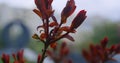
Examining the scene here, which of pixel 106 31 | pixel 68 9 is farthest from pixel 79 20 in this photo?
pixel 106 31

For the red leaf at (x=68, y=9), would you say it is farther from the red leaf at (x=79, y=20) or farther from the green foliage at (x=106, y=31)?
the green foliage at (x=106, y=31)

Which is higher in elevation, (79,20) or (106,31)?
(106,31)

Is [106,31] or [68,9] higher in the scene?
[106,31]

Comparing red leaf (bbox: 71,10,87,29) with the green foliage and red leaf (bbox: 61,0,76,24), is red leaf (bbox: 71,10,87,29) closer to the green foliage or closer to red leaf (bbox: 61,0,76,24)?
red leaf (bbox: 61,0,76,24)

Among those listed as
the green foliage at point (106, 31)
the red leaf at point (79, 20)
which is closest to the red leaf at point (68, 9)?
the red leaf at point (79, 20)

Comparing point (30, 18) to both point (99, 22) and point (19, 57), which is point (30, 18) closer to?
point (99, 22)

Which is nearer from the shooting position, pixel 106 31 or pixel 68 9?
pixel 68 9

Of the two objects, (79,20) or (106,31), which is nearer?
(79,20)

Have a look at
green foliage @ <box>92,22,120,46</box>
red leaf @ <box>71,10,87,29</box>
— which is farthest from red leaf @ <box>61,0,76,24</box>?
green foliage @ <box>92,22,120,46</box>

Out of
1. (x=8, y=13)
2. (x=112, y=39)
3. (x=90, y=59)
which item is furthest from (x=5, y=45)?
(x=90, y=59)

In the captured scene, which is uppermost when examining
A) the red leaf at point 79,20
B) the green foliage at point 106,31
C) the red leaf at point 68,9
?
the green foliage at point 106,31

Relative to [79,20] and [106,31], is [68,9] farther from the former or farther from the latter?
[106,31]
